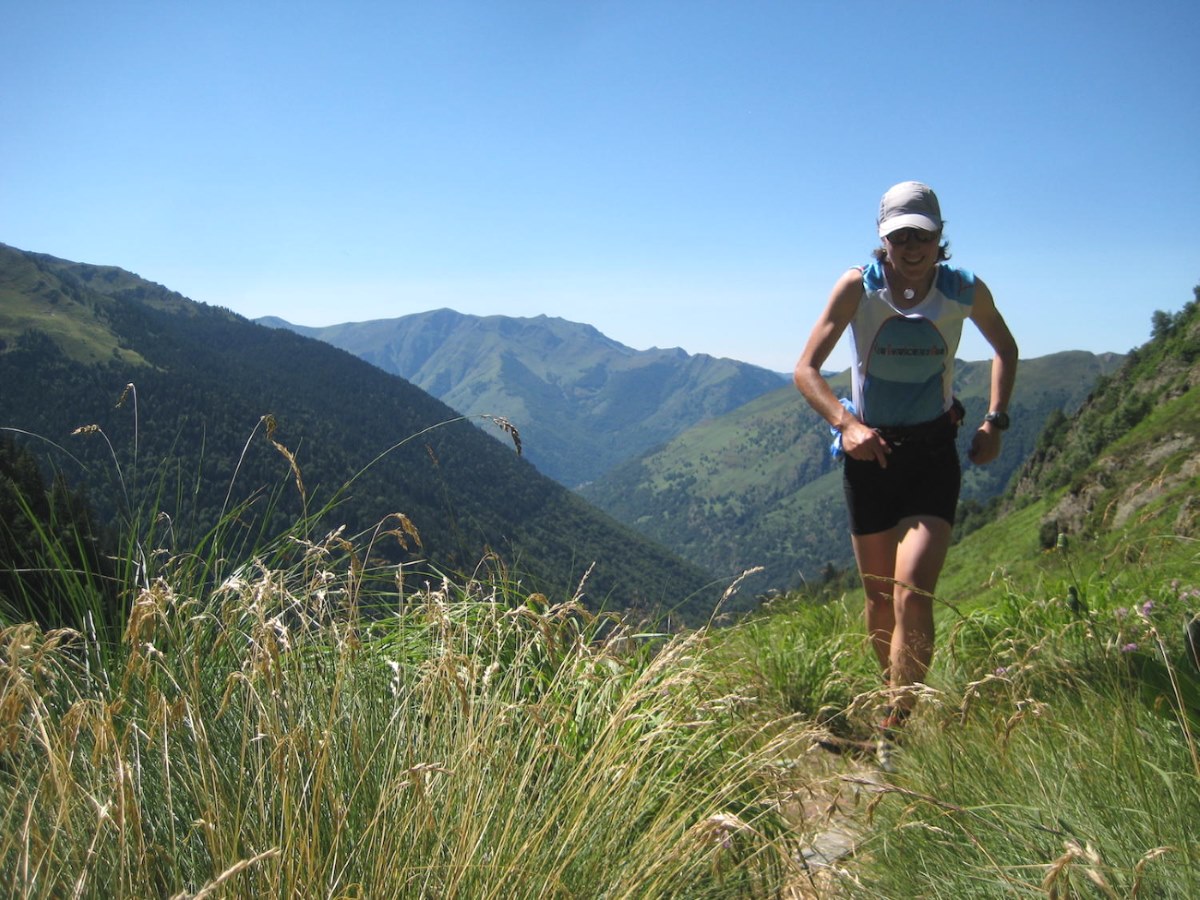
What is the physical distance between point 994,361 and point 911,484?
0.82 meters

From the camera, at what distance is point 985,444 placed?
12.6 feet

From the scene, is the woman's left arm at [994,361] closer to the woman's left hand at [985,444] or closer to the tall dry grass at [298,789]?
the woman's left hand at [985,444]

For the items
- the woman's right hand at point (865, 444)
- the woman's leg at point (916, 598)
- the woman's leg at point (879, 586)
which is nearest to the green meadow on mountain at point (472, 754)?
the woman's leg at point (916, 598)

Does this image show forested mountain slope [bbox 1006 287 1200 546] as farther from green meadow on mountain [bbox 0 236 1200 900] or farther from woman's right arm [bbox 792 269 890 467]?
green meadow on mountain [bbox 0 236 1200 900]

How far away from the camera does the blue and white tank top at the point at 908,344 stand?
344 cm

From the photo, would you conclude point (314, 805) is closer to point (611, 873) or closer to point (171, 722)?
point (171, 722)

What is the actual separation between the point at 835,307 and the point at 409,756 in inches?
98.8

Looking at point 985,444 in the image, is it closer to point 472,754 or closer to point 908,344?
point 908,344

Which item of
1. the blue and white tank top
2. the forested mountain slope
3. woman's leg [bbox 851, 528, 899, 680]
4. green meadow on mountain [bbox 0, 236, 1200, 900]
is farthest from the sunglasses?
the forested mountain slope

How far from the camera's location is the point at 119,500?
2584 millimetres

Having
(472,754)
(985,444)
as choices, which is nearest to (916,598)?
(985,444)

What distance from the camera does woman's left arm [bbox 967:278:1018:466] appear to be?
11.6ft

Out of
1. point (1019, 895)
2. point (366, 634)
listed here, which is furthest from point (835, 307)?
point (1019, 895)

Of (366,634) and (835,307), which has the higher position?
(835,307)
